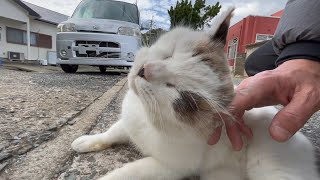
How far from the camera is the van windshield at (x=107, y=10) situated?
5.57m

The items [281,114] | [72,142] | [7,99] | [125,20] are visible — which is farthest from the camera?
[125,20]

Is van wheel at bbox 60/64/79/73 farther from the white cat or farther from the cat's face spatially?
the cat's face

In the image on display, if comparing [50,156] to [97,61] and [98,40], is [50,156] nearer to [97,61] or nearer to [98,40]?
[97,61]

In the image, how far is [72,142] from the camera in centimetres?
124

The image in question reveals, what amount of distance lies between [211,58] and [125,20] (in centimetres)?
491

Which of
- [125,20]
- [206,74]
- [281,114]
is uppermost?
[125,20]

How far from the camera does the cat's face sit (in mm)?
855

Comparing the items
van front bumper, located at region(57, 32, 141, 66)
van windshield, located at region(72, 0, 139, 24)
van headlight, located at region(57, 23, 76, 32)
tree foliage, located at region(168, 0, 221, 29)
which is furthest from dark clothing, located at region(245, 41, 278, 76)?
van headlight, located at region(57, 23, 76, 32)

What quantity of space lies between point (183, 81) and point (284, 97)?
0.34 meters

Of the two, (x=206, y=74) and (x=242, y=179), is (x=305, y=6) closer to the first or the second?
(x=206, y=74)

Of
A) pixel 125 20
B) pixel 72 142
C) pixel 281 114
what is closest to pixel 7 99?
pixel 72 142

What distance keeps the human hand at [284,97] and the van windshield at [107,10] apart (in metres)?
4.74

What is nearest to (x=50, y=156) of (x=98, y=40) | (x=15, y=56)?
(x=98, y=40)

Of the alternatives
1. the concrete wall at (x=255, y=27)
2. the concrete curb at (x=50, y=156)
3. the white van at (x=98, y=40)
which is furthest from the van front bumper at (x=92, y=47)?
the concrete wall at (x=255, y=27)
